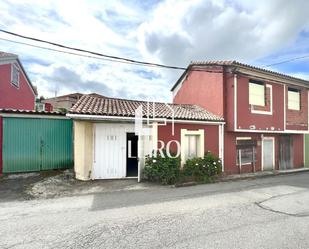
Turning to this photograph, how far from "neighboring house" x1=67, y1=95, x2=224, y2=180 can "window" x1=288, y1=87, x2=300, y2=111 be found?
6026 mm

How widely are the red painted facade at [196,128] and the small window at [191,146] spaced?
457mm

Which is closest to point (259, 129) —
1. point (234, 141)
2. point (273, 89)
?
point (234, 141)

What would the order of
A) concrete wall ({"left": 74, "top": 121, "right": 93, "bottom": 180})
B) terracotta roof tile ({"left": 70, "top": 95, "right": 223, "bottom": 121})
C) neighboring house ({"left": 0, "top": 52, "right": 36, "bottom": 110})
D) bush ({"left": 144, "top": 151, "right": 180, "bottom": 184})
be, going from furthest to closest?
1. neighboring house ({"left": 0, "top": 52, "right": 36, "bottom": 110})
2. terracotta roof tile ({"left": 70, "top": 95, "right": 223, "bottom": 121})
3. concrete wall ({"left": 74, "top": 121, "right": 93, "bottom": 180})
4. bush ({"left": 144, "top": 151, "right": 180, "bottom": 184})

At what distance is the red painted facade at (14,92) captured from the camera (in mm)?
19406

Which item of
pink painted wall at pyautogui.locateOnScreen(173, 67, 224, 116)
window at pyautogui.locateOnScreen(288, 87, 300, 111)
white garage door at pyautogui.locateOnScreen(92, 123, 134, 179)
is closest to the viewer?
white garage door at pyautogui.locateOnScreen(92, 123, 134, 179)

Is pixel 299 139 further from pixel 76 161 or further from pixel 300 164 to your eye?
pixel 76 161

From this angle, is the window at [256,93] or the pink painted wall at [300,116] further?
the pink painted wall at [300,116]

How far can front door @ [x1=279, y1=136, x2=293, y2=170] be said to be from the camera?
18125 mm

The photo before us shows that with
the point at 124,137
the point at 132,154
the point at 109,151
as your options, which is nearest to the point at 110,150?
the point at 109,151

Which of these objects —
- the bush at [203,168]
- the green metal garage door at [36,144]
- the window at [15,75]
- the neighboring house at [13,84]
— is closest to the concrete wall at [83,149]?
the green metal garage door at [36,144]

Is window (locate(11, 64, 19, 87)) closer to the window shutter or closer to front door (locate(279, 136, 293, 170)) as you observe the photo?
the window shutter

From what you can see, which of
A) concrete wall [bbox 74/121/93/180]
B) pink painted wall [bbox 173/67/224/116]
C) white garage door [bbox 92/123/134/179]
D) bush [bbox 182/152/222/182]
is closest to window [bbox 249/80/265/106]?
pink painted wall [bbox 173/67/224/116]

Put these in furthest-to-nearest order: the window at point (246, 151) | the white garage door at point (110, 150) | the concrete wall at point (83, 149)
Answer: the window at point (246, 151), the white garage door at point (110, 150), the concrete wall at point (83, 149)

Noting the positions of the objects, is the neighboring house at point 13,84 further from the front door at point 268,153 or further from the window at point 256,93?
the front door at point 268,153
